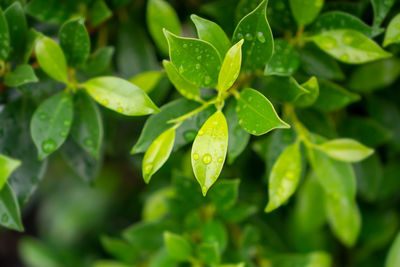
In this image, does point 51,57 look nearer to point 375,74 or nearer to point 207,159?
point 207,159

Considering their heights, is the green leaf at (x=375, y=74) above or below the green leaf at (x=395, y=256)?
above

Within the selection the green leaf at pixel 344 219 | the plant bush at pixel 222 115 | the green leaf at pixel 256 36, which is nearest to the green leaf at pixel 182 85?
A: the plant bush at pixel 222 115

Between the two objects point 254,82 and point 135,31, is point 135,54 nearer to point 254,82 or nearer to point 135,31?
point 135,31

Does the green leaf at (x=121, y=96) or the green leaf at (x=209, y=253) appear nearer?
the green leaf at (x=121, y=96)

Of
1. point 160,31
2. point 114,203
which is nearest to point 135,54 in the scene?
point 160,31

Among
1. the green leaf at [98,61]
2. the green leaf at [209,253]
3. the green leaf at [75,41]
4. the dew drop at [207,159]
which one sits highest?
the green leaf at [75,41]

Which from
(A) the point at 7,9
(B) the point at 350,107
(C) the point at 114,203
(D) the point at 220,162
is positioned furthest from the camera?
(C) the point at 114,203

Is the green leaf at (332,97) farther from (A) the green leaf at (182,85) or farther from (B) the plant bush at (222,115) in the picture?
(A) the green leaf at (182,85)
